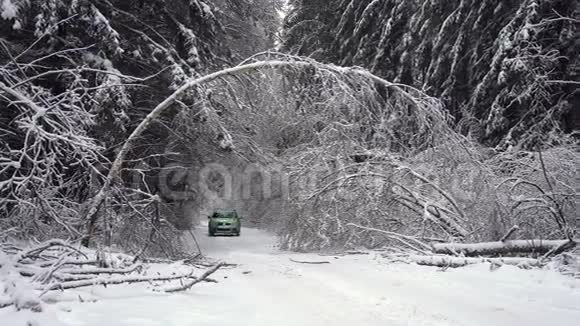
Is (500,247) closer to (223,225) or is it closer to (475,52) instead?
(475,52)

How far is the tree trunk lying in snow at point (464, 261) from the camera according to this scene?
7415mm

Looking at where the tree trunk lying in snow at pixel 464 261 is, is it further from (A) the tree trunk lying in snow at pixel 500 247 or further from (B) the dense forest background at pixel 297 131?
(B) the dense forest background at pixel 297 131

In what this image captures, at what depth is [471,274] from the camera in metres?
7.27

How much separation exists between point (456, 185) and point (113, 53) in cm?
805

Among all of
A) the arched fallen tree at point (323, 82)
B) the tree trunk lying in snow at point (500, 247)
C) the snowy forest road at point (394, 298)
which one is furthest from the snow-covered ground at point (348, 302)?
the arched fallen tree at point (323, 82)

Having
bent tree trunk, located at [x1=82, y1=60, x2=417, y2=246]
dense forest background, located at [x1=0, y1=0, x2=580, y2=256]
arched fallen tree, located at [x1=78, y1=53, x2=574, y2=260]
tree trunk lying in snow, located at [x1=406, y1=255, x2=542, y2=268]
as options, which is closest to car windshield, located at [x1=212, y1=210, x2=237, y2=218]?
dense forest background, located at [x1=0, y1=0, x2=580, y2=256]

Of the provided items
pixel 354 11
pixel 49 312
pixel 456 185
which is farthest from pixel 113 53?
pixel 354 11

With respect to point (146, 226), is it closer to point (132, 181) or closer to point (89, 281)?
point (132, 181)

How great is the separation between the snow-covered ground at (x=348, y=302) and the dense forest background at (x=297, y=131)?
1836mm

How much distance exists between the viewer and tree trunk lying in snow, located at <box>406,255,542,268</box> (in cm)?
742

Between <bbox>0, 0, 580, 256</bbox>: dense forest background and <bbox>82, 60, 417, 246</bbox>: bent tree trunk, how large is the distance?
0.11 m

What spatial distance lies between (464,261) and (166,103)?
5.90 m

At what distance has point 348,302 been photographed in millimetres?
6191

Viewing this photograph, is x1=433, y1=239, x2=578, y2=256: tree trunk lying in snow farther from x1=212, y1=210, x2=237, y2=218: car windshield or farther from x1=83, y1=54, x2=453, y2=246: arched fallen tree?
x1=212, y1=210, x2=237, y2=218: car windshield
